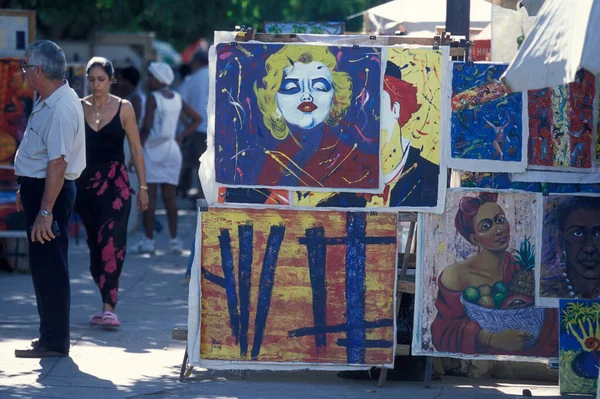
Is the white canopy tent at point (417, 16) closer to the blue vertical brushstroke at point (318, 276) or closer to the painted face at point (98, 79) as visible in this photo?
the painted face at point (98, 79)

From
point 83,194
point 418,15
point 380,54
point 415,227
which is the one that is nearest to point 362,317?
point 415,227

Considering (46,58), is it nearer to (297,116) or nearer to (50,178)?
(50,178)

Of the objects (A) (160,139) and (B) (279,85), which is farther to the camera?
(A) (160,139)

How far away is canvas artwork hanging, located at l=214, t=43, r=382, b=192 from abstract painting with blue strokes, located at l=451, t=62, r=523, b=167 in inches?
17.3

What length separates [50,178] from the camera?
6258 mm

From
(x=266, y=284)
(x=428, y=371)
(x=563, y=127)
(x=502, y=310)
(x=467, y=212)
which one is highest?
(x=563, y=127)

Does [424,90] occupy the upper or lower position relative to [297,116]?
upper

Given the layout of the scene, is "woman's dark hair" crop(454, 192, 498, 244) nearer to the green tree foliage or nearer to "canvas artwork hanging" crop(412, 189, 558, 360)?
"canvas artwork hanging" crop(412, 189, 558, 360)

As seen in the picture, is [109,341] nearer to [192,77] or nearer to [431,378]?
[431,378]

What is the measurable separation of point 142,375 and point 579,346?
2.43 metres

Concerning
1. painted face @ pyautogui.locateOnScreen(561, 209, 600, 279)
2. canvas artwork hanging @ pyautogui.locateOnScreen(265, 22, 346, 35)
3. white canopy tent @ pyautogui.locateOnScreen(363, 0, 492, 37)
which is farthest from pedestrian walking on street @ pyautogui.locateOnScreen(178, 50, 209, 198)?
painted face @ pyautogui.locateOnScreen(561, 209, 600, 279)

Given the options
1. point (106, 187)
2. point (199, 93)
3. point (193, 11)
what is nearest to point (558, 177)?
point (106, 187)

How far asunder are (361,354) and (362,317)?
20 cm

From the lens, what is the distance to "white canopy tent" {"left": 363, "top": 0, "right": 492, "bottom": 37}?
9523mm
